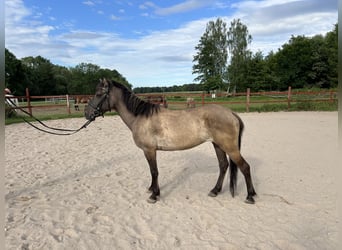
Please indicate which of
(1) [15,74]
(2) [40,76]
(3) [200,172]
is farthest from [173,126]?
(2) [40,76]

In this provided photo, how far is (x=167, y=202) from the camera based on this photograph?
3350 mm

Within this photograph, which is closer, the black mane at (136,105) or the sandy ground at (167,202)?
the sandy ground at (167,202)

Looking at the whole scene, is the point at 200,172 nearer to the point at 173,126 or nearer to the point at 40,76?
the point at 173,126

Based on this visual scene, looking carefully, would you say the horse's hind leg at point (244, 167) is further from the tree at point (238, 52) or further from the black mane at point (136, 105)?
the tree at point (238, 52)

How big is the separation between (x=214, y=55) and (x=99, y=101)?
39.4m

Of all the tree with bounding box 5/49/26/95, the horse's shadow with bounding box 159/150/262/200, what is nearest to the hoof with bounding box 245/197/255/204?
the horse's shadow with bounding box 159/150/262/200

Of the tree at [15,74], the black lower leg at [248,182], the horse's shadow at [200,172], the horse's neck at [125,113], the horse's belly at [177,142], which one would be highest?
the tree at [15,74]

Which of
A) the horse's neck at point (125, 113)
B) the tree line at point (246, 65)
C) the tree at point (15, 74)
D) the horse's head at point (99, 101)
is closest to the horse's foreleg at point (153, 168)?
the horse's neck at point (125, 113)

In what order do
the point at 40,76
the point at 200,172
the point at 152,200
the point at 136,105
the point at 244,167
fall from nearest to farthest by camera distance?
1. the point at 244,167
2. the point at 152,200
3. the point at 136,105
4. the point at 200,172
5. the point at 40,76

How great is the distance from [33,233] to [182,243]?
1.65 metres

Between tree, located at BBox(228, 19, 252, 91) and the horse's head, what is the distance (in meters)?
38.3

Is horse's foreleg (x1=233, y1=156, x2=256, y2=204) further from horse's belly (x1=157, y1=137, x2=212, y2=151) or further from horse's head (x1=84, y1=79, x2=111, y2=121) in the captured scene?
horse's head (x1=84, y1=79, x2=111, y2=121)

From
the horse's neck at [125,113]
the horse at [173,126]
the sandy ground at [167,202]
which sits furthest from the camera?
the horse's neck at [125,113]

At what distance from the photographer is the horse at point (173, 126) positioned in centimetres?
317
